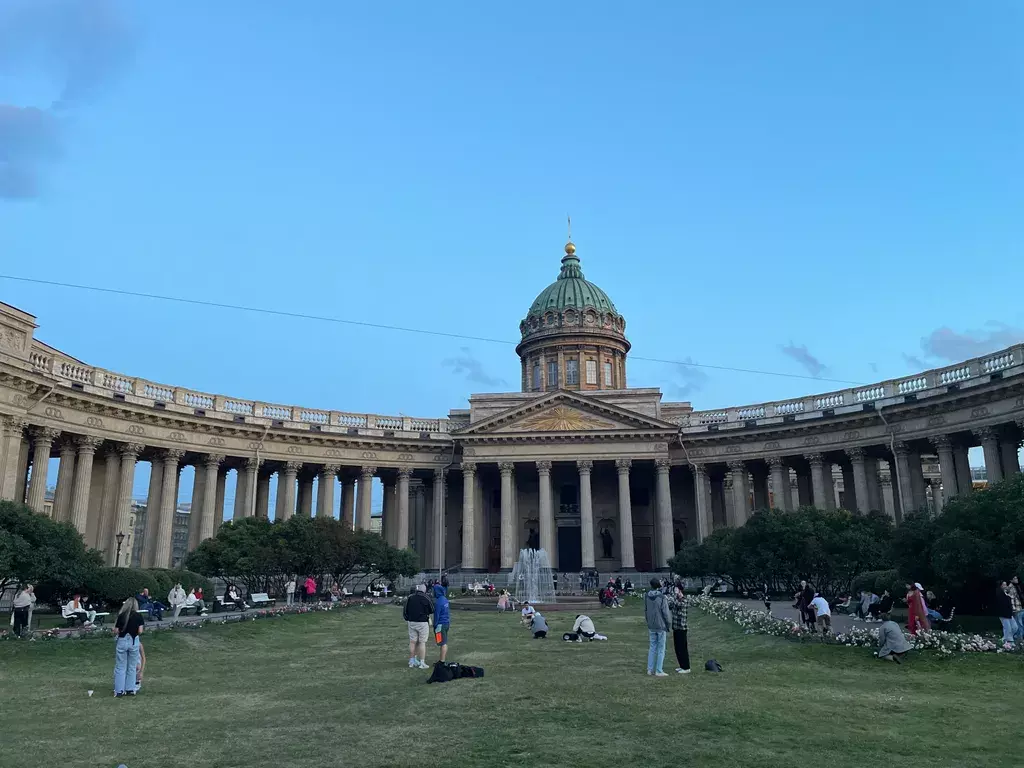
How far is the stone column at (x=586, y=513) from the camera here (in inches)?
2165

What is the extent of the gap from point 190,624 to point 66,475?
2429 cm

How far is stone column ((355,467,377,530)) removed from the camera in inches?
2227

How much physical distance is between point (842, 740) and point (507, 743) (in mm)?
4250

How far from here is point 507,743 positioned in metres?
9.98

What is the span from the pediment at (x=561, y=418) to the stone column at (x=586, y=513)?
2656mm

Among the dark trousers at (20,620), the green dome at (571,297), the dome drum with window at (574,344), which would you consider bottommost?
the dark trousers at (20,620)

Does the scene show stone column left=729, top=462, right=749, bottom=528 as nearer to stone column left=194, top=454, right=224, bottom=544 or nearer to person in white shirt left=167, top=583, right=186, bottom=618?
stone column left=194, top=454, right=224, bottom=544

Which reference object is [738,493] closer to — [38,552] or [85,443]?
[85,443]

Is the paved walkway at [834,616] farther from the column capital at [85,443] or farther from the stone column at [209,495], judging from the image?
the column capital at [85,443]

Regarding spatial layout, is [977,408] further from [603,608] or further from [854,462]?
[603,608]

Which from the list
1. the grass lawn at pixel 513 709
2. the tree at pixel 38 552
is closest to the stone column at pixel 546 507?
the tree at pixel 38 552

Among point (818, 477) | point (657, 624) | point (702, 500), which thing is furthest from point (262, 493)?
point (657, 624)

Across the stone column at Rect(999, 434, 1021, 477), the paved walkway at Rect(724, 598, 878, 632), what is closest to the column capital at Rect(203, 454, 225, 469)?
the paved walkway at Rect(724, 598, 878, 632)

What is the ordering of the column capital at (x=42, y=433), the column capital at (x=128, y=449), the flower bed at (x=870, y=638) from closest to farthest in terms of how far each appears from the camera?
1. the flower bed at (x=870, y=638)
2. the column capital at (x=42, y=433)
3. the column capital at (x=128, y=449)
